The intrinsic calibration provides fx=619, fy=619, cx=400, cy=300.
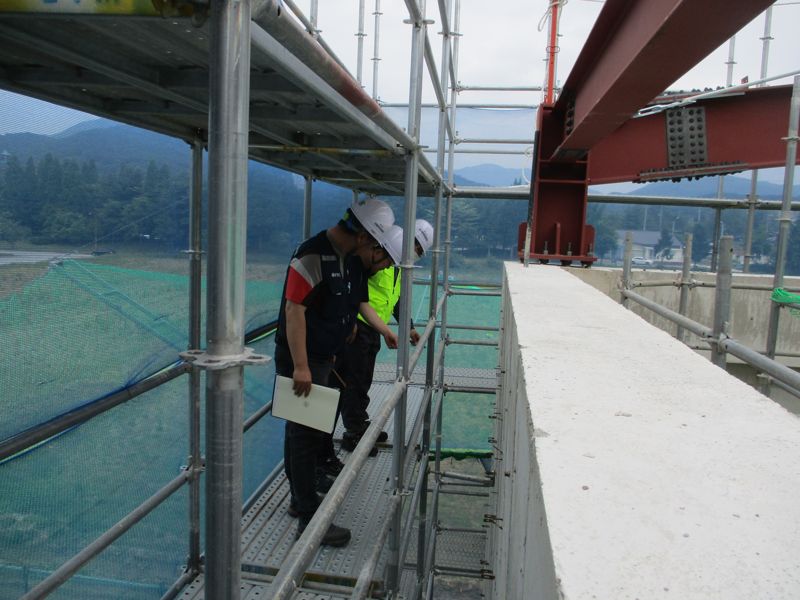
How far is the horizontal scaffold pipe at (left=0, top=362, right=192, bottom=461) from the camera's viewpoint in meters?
1.80

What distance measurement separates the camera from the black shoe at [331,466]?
4.26m

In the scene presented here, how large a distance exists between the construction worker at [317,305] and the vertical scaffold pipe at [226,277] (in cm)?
192

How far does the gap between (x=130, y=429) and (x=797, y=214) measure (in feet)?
30.0

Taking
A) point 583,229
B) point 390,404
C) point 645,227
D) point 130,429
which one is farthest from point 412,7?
point 645,227

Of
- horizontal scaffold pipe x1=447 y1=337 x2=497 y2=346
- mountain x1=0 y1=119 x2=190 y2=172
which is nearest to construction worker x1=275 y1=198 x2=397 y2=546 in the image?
mountain x1=0 y1=119 x2=190 y2=172

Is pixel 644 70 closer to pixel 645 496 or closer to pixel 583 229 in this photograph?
pixel 645 496

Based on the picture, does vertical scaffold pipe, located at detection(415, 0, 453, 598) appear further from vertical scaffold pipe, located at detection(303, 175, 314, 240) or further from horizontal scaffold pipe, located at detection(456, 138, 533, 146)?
horizontal scaffold pipe, located at detection(456, 138, 533, 146)

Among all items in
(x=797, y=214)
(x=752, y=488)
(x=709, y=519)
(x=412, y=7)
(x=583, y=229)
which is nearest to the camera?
(x=709, y=519)

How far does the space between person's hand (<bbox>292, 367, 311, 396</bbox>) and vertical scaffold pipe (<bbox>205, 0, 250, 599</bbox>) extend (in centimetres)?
185

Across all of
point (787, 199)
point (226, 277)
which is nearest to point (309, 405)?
point (226, 277)

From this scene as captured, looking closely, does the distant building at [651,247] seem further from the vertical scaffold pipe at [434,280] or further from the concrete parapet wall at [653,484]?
the concrete parapet wall at [653,484]

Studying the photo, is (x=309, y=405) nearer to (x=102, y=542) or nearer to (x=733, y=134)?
(x=102, y=542)

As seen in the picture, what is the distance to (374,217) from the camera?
10.8ft

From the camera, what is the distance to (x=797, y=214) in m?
A: 8.59
